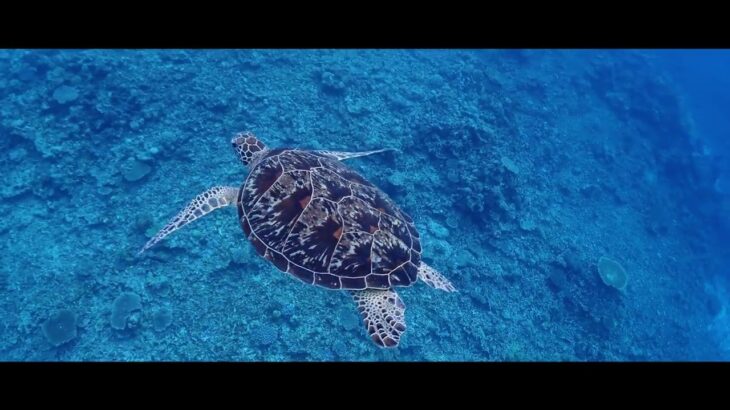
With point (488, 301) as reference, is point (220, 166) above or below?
above

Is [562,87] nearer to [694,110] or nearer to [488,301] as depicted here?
[488,301]

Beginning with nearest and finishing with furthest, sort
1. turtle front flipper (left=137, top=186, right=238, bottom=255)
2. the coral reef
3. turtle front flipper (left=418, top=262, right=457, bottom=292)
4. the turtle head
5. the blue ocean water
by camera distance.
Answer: turtle front flipper (left=418, top=262, right=457, bottom=292)
turtle front flipper (left=137, top=186, right=238, bottom=255)
the coral reef
the blue ocean water
the turtle head

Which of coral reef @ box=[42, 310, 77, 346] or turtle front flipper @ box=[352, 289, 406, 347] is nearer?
turtle front flipper @ box=[352, 289, 406, 347]

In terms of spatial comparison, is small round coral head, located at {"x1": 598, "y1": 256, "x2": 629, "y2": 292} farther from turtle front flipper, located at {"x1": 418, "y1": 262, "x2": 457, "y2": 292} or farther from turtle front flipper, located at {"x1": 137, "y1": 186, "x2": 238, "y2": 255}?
turtle front flipper, located at {"x1": 137, "y1": 186, "x2": 238, "y2": 255}

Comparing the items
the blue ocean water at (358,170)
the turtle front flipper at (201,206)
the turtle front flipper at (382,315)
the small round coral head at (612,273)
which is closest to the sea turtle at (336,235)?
the turtle front flipper at (382,315)

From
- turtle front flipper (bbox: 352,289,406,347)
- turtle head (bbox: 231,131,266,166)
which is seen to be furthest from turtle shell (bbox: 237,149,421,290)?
turtle head (bbox: 231,131,266,166)

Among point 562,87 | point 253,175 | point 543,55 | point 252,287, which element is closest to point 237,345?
point 252,287

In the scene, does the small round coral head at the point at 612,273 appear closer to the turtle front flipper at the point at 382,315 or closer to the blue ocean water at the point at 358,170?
the blue ocean water at the point at 358,170
